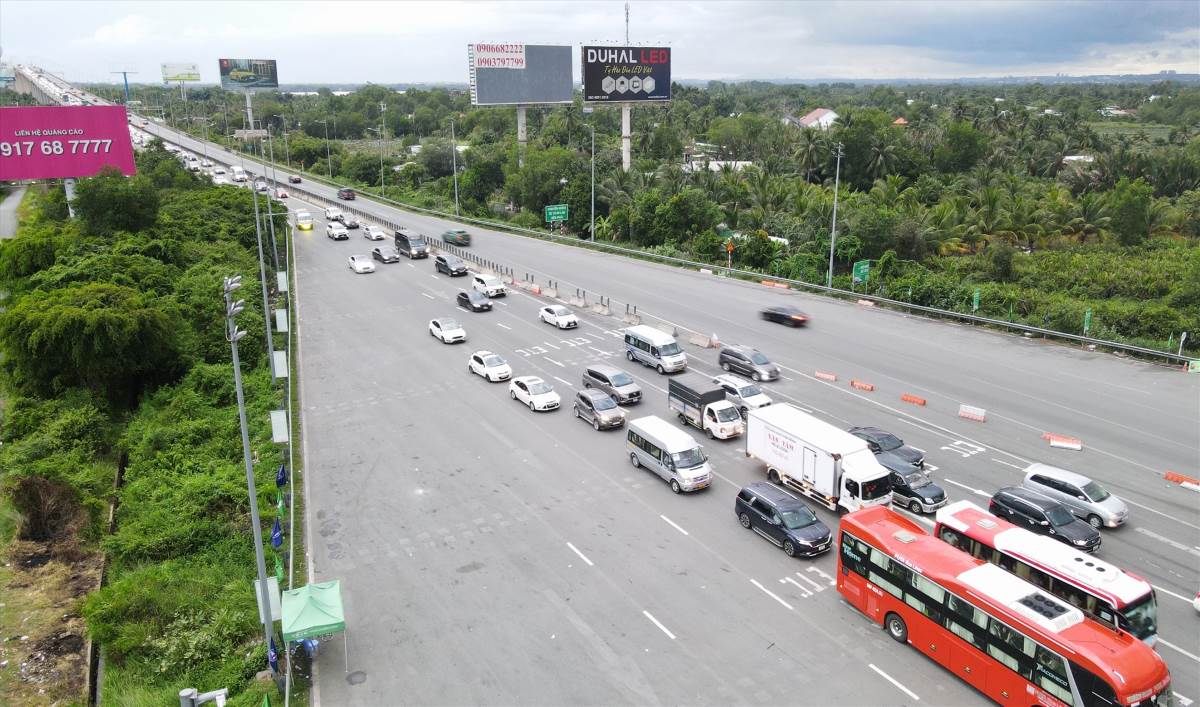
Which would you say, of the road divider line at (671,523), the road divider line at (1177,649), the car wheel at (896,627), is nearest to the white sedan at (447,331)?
the road divider line at (671,523)

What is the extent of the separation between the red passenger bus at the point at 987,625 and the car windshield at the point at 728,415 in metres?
10.2

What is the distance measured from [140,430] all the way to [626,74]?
65210mm

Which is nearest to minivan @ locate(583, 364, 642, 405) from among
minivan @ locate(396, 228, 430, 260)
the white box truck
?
the white box truck

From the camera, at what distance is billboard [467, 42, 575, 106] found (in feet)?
286

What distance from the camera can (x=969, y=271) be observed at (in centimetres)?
5819

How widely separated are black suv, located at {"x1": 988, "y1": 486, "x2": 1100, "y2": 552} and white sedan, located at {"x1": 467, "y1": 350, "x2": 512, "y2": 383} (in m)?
21.1

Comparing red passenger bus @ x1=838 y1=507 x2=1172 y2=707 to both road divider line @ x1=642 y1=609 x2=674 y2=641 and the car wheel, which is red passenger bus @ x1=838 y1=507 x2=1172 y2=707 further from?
road divider line @ x1=642 y1=609 x2=674 y2=641

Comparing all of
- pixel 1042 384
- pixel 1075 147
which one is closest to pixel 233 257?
pixel 1042 384

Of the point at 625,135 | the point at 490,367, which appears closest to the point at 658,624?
the point at 490,367

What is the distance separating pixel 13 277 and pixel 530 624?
45554 mm

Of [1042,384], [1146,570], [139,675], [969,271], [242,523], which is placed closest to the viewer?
[139,675]

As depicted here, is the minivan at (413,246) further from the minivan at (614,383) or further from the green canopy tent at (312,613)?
the green canopy tent at (312,613)

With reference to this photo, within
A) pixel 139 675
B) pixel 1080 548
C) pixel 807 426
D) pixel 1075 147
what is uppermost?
pixel 1075 147

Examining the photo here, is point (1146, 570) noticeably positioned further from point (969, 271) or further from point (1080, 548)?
point (969, 271)
